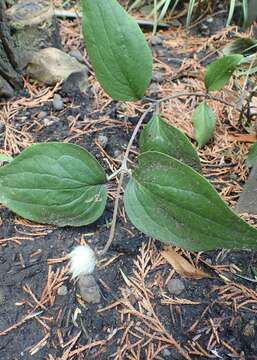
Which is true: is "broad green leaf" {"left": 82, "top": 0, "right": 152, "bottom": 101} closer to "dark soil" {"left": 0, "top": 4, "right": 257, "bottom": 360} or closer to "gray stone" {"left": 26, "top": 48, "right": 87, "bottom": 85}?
"dark soil" {"left": 0, "top": 4, "right": 257, "bottom": 360}

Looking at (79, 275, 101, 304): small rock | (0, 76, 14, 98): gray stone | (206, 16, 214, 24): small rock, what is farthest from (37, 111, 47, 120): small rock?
(206, 16, 214, 24): small rock

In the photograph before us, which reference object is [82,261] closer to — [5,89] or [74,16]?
[5,89]

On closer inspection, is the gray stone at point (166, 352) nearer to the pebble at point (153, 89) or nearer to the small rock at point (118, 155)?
the small rock at point (118, 155)

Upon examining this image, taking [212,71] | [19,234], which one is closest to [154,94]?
[212,71]

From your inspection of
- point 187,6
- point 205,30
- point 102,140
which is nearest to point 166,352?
point 102,140

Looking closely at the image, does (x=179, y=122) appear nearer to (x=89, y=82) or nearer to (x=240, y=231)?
(x=89, y=82)

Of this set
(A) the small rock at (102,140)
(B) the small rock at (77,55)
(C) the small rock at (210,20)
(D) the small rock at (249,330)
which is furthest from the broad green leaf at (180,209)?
(C) the small rock at (210,20)
